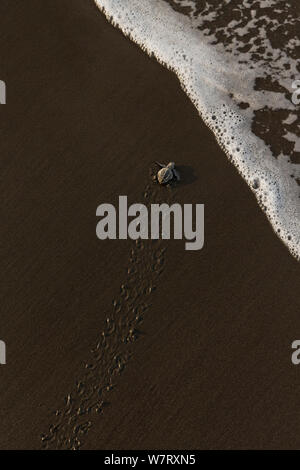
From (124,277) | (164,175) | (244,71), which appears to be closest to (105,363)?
(124,277)

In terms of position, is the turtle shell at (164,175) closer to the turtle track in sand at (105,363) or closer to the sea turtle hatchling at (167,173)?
the sea turtle hatchling at (167,173)

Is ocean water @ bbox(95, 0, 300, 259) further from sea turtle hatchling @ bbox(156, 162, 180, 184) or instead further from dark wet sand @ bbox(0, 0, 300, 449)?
sea turtle hatchling @ bbox(156, 162, 180, 184)

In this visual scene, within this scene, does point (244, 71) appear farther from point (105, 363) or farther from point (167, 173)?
point (105, 363)

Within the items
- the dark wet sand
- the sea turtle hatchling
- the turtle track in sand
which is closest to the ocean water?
the dark wet sand

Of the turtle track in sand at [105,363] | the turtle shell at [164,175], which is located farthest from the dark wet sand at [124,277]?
the turtle shell at [164,175]
